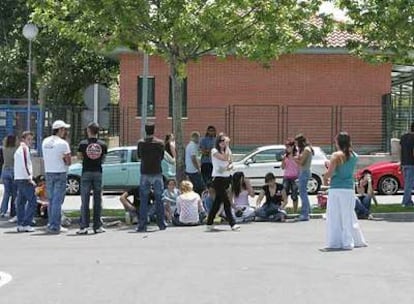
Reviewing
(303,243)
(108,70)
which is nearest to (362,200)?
(303,243)

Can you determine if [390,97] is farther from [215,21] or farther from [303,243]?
[303,243]

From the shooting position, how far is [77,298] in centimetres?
798

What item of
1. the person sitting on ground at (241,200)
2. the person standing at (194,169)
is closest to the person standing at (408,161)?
the person sitting on ground at (241,200)

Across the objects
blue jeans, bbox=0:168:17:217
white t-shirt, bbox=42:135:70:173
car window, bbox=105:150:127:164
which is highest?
white t-shirt, bbox=42:135:70:173

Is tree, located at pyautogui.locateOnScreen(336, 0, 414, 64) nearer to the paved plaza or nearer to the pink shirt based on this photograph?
the pink shirt

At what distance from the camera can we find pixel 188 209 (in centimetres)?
1490

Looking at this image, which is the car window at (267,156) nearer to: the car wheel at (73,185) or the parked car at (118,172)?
the parked car at (118,172)

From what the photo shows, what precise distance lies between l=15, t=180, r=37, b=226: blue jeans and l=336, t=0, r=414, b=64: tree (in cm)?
855

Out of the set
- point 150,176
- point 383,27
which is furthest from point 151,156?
point 383,27

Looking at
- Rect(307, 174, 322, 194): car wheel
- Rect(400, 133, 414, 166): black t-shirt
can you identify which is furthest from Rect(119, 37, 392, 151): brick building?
Rect(400, 133, 414, 166): black t-shirt

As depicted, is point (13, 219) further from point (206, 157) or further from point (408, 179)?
point (408, 179)

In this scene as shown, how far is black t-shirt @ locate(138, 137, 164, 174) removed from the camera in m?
14.2

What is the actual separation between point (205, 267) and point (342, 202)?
2.59 meters

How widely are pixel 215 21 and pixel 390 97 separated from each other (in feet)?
50.0
